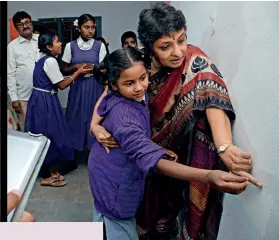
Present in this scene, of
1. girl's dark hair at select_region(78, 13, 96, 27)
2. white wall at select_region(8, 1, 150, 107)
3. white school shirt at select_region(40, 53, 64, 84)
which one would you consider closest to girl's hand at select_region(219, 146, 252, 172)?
white school shirt at select_region(40, 53, 64, 84)

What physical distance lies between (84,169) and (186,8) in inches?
62.9

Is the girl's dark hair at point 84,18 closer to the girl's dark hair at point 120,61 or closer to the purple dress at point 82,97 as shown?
the purple dress at point 82,97

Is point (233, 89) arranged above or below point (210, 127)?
above

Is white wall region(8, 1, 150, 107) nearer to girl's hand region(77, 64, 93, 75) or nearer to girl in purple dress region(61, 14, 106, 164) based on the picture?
girl in purple dress region(61, 14, 106, 164)

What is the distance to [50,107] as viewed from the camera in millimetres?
2520

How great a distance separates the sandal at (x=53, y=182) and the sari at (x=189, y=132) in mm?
1316

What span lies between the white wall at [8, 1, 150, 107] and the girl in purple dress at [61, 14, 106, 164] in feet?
2.92

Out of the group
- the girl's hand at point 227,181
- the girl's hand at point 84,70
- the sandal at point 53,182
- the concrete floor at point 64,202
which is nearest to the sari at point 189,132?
the girl's hand at point 227,181

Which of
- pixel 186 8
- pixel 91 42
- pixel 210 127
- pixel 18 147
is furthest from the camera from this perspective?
pixel 91 42

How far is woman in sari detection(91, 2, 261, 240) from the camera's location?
39.0 inches

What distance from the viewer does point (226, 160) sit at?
3.01 feet

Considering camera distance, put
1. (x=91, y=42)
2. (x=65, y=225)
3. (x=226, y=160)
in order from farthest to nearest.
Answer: (x=91, y=42), (x=226, y=160), (x=65, y=225)

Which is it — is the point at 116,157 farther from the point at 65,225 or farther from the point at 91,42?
the point at 91,42

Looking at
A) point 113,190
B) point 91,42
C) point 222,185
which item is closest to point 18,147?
point 113,190
